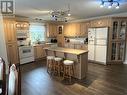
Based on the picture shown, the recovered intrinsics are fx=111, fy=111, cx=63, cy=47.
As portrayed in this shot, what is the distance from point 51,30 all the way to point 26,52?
8.39 feet

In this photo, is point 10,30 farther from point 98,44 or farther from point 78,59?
point 98,44

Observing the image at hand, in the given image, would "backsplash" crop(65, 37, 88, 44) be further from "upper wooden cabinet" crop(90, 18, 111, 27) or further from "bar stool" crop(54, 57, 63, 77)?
"bar stool" crop(54, 57, 63, 77)

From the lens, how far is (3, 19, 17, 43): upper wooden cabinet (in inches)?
183

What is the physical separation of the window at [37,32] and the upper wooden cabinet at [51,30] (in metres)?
0.35

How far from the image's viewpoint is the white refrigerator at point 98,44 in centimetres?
529

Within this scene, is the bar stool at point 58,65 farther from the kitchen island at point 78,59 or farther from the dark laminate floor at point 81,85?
the dark laminate floor at point 81,85

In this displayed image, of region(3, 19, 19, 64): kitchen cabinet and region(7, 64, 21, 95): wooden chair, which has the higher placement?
region(3, 19, 19, 64): kitchen cabinet

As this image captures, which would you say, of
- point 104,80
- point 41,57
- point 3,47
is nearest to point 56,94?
point 104,80

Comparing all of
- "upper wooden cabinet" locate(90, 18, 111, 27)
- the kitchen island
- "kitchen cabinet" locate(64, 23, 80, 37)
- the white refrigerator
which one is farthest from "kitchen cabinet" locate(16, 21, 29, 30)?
"upper wooden cabinet" locate(90, 18, 111, 27)

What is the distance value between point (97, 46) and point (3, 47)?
4.18 metres

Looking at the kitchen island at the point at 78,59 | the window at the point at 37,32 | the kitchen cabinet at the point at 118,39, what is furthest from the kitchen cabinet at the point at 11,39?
the kitchen cabinet at the point at 118,39

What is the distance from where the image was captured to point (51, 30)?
754 centimetres

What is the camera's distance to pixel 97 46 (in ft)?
18.3

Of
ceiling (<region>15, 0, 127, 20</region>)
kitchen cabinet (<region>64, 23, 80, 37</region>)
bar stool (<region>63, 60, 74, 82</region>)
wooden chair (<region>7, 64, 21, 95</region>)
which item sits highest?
ceiling (<region>15, 0, 127, 20</region>)
